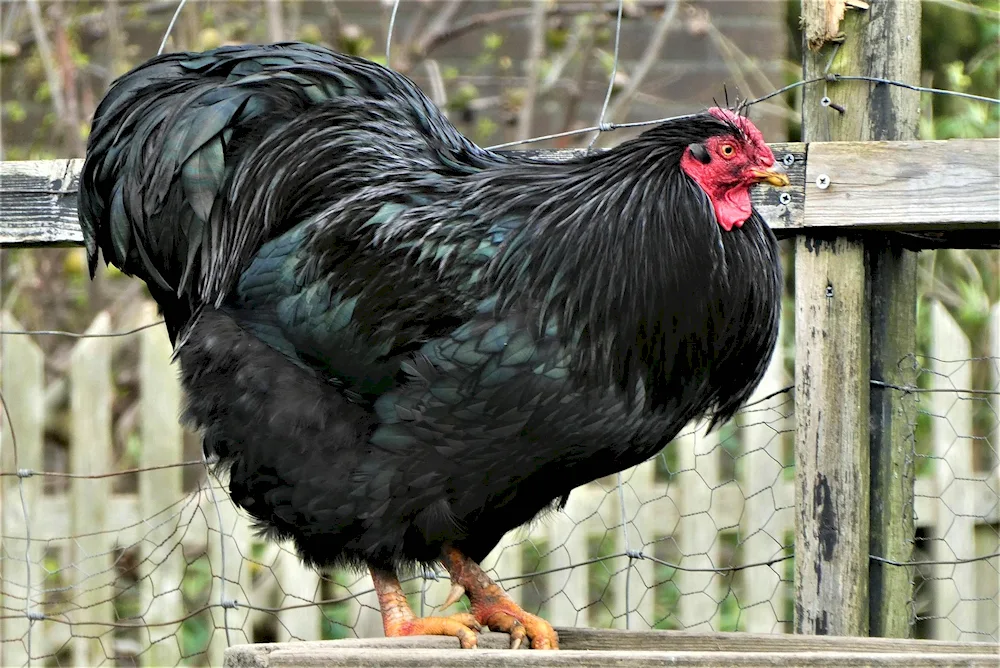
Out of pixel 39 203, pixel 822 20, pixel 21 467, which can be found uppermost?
pixel 822 20

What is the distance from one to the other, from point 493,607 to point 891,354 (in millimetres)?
1102

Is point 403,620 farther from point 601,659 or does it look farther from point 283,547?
point 283,547

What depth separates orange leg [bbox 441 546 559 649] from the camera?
249cm

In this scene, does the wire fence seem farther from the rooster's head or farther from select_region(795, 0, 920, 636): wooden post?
the rooster's head

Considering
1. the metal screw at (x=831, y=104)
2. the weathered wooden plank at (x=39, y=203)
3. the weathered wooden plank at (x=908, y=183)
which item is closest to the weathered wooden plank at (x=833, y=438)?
the weathered wooden plank at (x=908, y=183)

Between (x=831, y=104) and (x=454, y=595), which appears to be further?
(x=831, y=104)

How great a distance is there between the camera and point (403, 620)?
2.50m

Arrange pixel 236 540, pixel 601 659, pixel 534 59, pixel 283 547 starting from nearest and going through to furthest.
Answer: pixel 601 659 → pixel 236 540 → pixel 283 547 → pixel 534 59

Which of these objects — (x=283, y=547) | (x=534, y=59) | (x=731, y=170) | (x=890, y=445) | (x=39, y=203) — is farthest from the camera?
(x=534, y=59)

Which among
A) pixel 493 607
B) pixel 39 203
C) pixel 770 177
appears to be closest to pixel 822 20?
pixel 770 177

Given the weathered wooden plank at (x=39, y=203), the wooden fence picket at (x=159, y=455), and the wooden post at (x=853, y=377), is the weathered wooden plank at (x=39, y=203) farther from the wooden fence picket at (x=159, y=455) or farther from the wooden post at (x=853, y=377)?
the wooden post at (x=853, y=377)

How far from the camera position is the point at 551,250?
224cm

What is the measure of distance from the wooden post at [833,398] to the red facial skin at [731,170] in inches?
17.8

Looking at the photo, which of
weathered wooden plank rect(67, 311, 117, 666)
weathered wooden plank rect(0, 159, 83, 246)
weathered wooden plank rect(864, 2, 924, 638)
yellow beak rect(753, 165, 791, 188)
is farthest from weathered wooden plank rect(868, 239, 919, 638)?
weathered wooden plank rect(67, 311, 117, 666)
